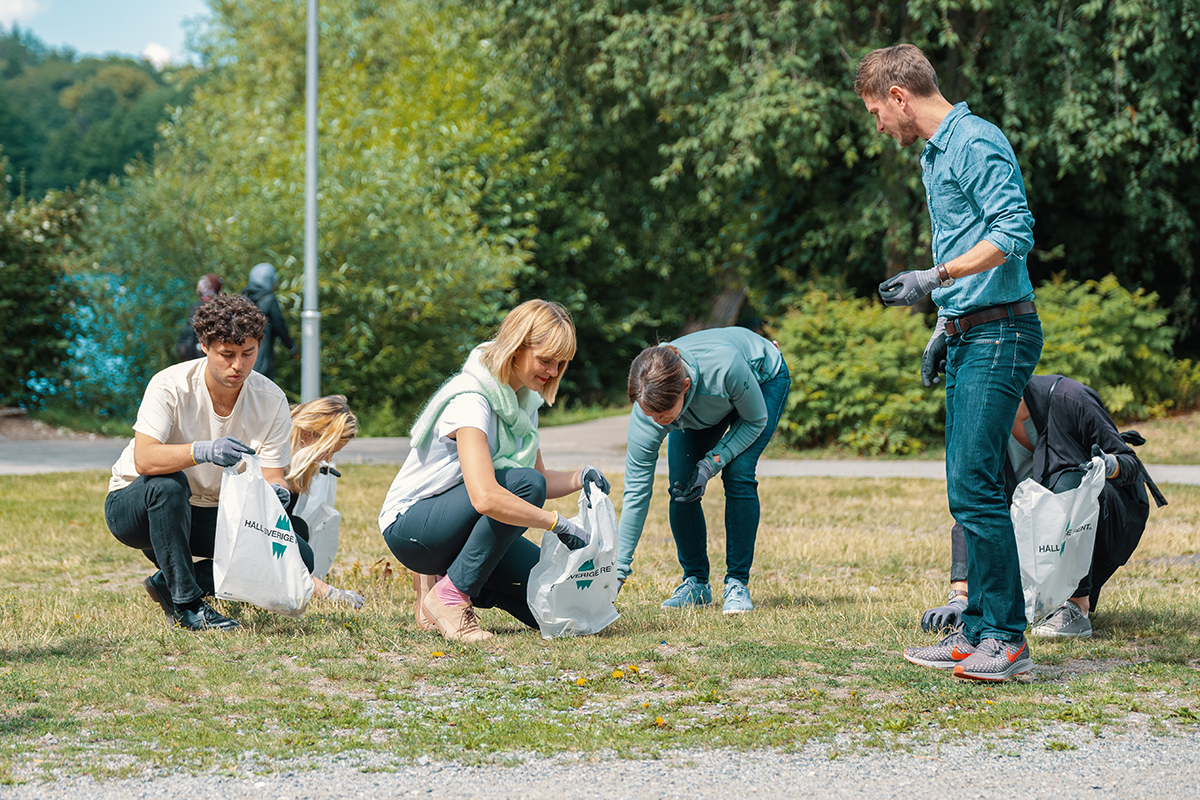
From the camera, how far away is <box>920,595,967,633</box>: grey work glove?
4680 mm

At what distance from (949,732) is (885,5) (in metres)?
11.3

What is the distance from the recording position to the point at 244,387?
475cm

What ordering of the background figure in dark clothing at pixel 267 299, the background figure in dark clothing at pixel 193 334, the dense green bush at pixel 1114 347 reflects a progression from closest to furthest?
the background figure in dark clothing at pixel 193 334, the background figure in dark clothing at pixel 267 299, the dense green bush at pixel 1114 347

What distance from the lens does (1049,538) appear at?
437 centimetres

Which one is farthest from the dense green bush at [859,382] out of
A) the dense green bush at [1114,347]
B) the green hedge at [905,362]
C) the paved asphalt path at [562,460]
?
the dense green bush at [1114,347]

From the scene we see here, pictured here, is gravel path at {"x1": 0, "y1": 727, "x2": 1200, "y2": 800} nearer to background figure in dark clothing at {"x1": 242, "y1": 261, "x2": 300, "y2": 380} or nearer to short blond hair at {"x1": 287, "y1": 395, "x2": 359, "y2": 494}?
short blond hair at {"x1": 287, "y1": 395, "x2": 359, "y2": 494}

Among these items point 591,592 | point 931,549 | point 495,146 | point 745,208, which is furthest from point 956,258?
point 495,146

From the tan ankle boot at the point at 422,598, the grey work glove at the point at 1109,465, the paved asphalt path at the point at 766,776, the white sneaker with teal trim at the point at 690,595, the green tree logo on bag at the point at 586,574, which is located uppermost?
the grey work glove at the point at 1109,465

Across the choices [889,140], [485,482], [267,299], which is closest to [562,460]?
[267,299]

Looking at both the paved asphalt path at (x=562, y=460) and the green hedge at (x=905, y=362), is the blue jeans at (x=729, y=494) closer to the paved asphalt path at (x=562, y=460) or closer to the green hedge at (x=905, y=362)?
the paved asphalt path at (x=562, y=460)

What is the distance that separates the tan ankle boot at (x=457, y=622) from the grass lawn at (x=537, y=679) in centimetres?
6

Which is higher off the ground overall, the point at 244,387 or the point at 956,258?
the point at 956,258

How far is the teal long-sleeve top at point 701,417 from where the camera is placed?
485 centimetres

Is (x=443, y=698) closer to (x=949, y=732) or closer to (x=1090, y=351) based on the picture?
(x=949, y=732)
